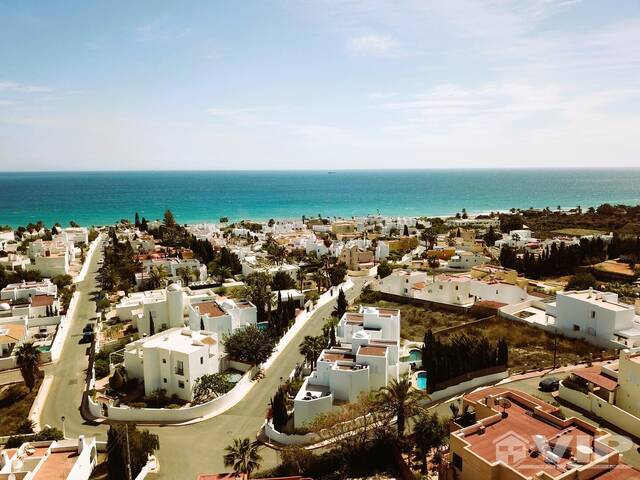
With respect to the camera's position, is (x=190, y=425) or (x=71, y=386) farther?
(x=71, y=386)

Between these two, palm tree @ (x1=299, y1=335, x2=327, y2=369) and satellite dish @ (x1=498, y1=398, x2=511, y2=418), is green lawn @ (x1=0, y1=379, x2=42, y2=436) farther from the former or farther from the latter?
satellite dish @ (x1=498, y1=398, x2=511, y2=418)

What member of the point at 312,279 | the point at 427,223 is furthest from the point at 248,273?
the point at 427,223

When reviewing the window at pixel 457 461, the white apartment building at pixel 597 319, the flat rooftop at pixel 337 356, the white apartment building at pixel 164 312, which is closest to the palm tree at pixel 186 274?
the white apartment building at pixel 164 312

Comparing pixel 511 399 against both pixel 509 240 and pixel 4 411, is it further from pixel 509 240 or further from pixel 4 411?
pixel 509 240

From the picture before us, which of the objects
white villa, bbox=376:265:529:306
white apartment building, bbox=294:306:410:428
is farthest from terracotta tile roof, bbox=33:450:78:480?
white villa, bbox=376:265:529:306

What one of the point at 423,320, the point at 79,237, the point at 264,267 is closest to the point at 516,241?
the point at 423,320

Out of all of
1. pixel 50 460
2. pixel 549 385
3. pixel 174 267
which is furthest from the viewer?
pixel 174 267

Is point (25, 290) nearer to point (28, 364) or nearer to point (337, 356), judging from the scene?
point (28, 364)
